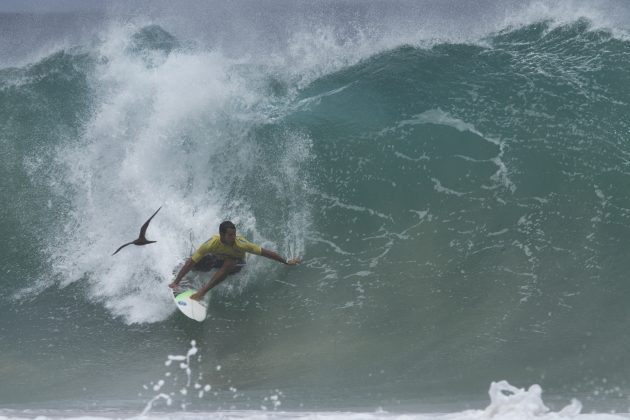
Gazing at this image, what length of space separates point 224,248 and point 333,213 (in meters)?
A: 1.81

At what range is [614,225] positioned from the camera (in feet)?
25.1

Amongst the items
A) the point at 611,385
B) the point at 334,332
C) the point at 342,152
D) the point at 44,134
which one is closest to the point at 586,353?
the point at 611,385

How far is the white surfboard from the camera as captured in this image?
6.96 m

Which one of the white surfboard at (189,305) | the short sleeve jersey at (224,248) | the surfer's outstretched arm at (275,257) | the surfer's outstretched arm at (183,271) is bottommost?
the white surfboard at (189,305)

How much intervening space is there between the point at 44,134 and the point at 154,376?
17.1ft

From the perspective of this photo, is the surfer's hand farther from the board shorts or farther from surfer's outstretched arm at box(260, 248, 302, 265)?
the board shorts

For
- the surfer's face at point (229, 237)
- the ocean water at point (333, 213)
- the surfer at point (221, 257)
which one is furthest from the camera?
the surfer at point (221, 257)

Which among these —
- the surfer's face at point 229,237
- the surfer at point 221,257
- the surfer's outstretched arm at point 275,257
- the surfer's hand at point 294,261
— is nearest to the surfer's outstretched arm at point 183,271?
the surfer at point 221,257

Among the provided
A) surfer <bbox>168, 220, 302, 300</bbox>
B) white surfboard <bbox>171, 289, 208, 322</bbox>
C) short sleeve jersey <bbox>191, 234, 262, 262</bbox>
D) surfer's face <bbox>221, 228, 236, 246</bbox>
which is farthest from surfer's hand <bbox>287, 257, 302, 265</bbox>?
white surfboard <bbox>171, 289, 208, 322</bbox>

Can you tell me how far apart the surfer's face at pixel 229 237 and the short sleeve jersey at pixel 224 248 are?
7 centimetres

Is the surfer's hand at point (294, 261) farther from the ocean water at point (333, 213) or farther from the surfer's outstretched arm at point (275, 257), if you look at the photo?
the ocean water at point (333, 213)

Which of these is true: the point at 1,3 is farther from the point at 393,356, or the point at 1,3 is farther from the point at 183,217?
the point at 393,356

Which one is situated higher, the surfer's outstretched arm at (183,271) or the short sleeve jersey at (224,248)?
the short sleeve jersey at (224,248)

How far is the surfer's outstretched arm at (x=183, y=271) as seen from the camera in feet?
23.1
